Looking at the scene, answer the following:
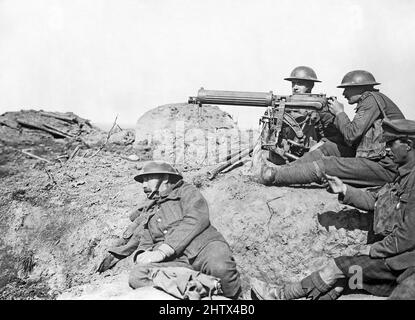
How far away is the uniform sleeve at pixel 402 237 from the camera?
4.63 meters

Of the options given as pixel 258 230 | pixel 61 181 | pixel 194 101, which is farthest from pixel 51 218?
pixel 258 230

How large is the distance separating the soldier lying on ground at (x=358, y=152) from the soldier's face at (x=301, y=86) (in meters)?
0.77

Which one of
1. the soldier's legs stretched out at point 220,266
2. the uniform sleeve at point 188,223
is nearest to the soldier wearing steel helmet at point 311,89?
the uniform sleeve at point 188,223

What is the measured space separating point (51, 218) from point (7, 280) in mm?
1303

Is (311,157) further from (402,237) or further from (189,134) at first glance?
(189,134)

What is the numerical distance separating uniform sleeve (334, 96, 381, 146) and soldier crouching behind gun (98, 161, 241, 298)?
2432 mm

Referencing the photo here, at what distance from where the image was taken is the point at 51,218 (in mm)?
8477

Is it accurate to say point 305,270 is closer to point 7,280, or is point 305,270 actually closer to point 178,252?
point 178,252

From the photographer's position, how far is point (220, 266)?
551cm

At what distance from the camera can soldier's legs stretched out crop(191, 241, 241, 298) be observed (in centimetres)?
550

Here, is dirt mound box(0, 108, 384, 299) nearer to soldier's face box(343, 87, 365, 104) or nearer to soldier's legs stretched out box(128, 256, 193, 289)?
soldier's legs stretched out box(128, 256, 193, 289)

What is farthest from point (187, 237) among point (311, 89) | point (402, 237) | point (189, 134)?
point (189, 134)

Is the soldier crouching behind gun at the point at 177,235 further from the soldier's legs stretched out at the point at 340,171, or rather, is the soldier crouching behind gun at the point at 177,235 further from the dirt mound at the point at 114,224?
the soldier's legs stretched out at the point at 340,171

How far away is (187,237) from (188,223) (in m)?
0.19
